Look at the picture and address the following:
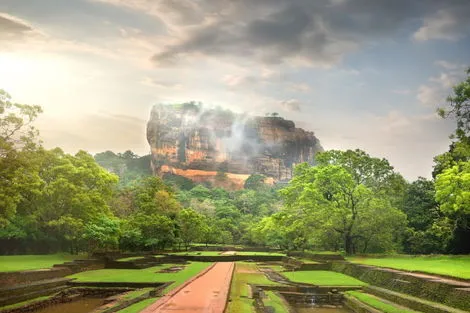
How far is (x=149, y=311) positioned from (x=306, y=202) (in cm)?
2556

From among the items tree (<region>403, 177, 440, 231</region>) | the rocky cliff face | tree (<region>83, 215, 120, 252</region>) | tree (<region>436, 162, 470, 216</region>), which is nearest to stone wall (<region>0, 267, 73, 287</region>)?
tree (<region>83, 215, 120, 252</region>)

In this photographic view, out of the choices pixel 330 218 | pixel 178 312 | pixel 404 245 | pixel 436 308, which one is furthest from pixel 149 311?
pixel 404 245

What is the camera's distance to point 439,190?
28.4 meters

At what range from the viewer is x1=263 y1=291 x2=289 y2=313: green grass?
580 inches

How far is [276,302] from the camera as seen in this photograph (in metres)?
16.2

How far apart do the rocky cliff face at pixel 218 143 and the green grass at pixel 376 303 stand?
14089 cm

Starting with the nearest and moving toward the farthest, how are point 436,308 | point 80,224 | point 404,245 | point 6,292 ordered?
point 436,308
point 6,292
point 80,224
point 404,245

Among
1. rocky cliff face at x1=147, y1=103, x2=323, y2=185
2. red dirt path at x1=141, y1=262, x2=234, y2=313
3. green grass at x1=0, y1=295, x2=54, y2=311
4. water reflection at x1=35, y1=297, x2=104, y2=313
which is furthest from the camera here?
rocky cliff face at x1=147, y1=103, x2=323, y2=185

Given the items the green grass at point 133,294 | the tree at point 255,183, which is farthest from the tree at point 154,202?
the tree at point 255,183

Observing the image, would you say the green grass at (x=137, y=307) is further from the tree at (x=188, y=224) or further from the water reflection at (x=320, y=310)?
the tree at (x=188, y=224)

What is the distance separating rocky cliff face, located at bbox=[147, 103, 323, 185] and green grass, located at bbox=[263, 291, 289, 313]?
141 m

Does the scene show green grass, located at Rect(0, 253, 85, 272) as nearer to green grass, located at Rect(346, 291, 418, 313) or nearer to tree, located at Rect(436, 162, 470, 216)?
green grass, located at Rect(346, 291, 418, 313)

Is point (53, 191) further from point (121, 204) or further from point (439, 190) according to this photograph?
point (439, 190)

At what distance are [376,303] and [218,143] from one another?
6004 inches
